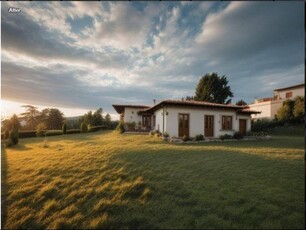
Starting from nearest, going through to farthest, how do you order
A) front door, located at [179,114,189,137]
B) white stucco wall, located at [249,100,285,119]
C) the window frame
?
front door, located at [179,114,189,137] < the window frame < white stucco wall, located at [249,100,285,119]

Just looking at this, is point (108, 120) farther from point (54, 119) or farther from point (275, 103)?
point (275, 103)

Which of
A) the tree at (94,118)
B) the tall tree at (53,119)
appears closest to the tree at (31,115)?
the tall tree at (53,119)

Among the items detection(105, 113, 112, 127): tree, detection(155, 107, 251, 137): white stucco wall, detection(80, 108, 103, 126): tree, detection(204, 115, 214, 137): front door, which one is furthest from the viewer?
detection(105, 113, 112, 127): tree

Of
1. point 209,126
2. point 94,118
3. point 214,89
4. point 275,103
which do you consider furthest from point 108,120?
point 275,103

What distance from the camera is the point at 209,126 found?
17.2m

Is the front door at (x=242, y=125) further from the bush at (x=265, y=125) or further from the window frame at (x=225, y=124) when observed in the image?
the bush at (x=265, y=125)

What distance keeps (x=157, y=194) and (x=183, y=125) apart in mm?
11824

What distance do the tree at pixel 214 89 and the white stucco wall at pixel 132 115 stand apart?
1866 cm

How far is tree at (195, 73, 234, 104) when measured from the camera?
39156mm

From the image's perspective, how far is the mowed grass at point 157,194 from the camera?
3674mm

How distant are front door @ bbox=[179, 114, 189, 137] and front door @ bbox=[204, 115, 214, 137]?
86.6 inches

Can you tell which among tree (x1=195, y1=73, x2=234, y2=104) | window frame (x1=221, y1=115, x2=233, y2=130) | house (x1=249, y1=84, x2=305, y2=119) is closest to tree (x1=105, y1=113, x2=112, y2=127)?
tree (x1=195, y1=73, x2=234, y2=104)

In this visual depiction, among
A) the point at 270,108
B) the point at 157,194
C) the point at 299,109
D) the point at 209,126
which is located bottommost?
the point at 157,194

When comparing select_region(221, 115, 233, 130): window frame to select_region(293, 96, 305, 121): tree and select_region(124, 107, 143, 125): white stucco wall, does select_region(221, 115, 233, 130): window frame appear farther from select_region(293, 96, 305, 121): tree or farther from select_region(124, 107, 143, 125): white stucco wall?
select_region(124, 107, 143, 125): white stucco wall
